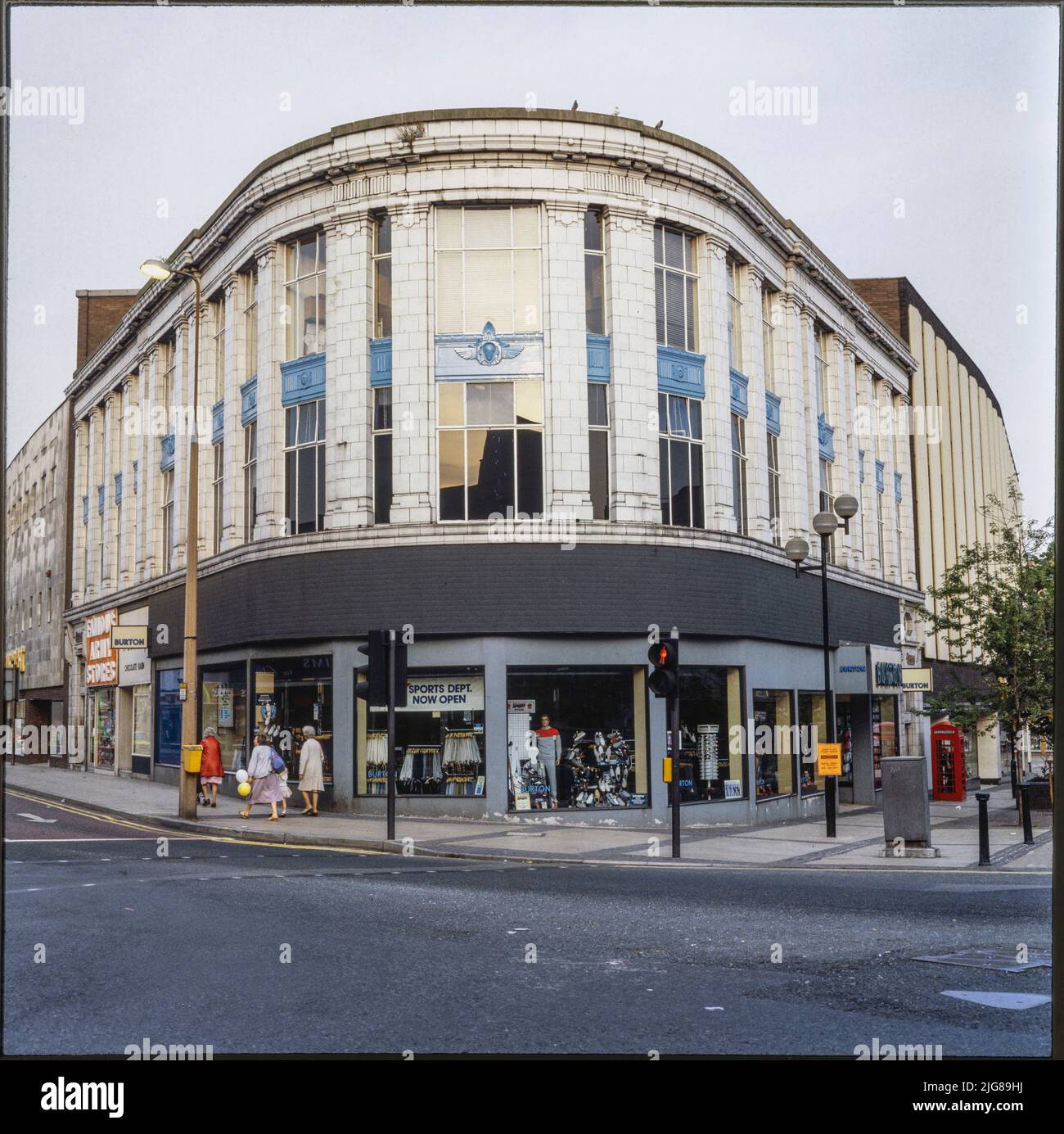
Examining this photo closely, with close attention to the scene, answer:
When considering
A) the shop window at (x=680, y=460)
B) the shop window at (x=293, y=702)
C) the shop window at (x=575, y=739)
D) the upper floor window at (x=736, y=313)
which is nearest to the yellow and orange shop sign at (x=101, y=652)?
the shop window at (x=293, y=702)

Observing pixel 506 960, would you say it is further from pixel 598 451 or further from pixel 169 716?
pixel 169 716

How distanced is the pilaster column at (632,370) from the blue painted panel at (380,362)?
14.8 feet

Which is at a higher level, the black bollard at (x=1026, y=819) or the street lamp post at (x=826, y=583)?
the street lamp post at (x=826, y=583)

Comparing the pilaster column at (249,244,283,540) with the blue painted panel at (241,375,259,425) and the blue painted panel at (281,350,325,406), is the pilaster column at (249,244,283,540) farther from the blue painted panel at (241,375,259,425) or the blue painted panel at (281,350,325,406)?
the blue painted panel at (241,375,259,425)

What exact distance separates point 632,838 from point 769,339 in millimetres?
14955

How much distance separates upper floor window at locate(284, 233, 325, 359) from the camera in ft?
84.2

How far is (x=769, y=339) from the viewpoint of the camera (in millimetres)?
29938

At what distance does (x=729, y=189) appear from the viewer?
26281 millimetres

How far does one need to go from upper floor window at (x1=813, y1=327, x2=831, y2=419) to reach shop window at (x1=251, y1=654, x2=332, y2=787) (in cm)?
1658

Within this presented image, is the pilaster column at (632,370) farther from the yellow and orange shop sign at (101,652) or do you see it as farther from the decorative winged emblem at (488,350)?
the yellow and orange shop sign at (101,652)

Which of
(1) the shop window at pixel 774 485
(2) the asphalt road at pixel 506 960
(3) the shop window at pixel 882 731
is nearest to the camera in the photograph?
(2) the asphalt road at pixel 506 960

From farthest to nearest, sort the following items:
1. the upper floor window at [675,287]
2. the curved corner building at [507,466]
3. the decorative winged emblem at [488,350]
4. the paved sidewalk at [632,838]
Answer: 1. the upper floor window at [675,287]
2. the decorative winged emblem at [488,350]
3. the curved corner building at [507,466]
4. the paved sidewalk at [632,838]

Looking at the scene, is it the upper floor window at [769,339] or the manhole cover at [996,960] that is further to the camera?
the upper floor window at [769,339]

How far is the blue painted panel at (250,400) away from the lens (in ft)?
89.8
